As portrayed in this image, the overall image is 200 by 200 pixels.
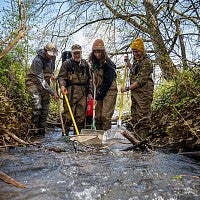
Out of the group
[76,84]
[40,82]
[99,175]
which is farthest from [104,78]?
[99,175]

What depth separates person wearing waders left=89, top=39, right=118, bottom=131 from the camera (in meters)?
7.78

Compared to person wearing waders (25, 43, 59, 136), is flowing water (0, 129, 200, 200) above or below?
below

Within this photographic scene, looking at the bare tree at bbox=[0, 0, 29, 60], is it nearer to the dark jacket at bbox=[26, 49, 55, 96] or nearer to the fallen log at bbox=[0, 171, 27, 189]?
the fallen log at bbox=[0, 171, 27, 189]

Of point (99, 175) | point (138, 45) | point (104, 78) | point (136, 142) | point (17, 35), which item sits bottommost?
point (99, 175)

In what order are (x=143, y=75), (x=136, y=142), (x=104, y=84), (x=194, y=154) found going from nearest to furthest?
(x=194, y=154) → (x=136, y=142) → (x=143, y=75) → (x=104, y=84)

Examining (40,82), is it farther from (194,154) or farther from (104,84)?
(194,154)

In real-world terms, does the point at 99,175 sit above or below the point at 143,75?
below

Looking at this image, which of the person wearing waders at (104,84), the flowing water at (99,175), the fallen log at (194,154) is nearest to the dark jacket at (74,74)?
the person wearing waders at (104,84)

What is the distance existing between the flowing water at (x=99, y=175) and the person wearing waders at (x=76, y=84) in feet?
8.20

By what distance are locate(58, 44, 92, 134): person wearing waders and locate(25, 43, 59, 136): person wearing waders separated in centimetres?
36

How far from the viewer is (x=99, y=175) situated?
12.7 feet

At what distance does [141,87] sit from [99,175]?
4.01 m

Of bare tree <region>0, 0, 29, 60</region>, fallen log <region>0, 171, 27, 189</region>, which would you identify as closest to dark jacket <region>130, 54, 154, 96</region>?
bare tree <region>0, 0, 29, 60</region>

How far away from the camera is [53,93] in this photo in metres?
8.02
